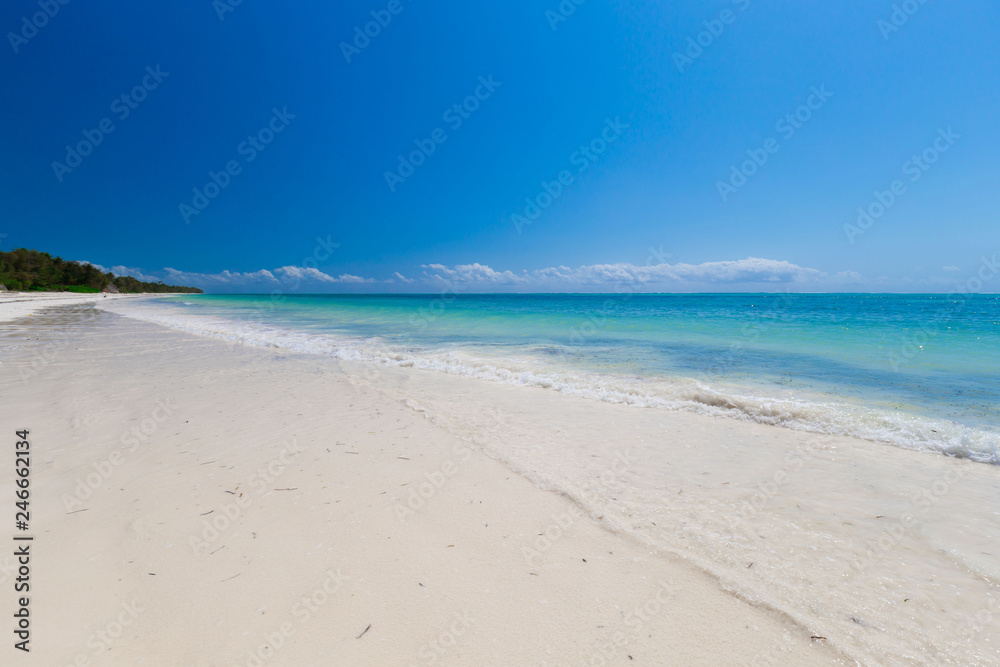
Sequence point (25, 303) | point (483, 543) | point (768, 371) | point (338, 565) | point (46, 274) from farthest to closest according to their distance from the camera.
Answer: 1. point (46, 274)
2. point (25, 303)
3. point (768, 371)
4. point (483, 543)
5. point (338, 565)

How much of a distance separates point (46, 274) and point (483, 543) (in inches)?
5027

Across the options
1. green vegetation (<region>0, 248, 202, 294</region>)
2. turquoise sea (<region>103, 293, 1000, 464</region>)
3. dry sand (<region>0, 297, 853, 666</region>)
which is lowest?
dry sand (<region>0, 297, 853, 666</region>)

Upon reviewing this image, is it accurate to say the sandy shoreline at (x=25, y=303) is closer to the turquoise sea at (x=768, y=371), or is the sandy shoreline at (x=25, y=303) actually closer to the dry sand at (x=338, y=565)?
the turquoise sea at (x=768, y=371)

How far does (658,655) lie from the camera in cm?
212

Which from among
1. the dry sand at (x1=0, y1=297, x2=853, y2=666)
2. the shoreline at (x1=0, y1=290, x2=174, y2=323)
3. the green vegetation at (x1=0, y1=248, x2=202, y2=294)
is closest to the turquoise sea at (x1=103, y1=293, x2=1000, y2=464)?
the dry sand at (x1=0, y1=297, x2=853, y2=666)

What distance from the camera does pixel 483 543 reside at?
307 centimetres

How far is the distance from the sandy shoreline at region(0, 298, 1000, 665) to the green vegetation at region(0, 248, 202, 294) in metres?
103

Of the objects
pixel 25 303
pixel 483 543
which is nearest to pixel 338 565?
pixel 483 543

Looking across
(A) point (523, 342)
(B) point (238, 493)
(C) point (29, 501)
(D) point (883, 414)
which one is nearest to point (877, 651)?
(B) point (238, 493)

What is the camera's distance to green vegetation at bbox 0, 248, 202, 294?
73375mm

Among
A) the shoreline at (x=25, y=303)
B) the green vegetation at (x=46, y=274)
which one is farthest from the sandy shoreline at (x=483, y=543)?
the green vegetation at (x=46, y=274)

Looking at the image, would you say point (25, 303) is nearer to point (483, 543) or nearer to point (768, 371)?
point (483, 543)

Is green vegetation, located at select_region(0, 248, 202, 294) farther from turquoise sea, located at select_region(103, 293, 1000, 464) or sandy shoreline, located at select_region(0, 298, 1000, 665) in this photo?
sandy shoreline, located at select_region(0, 298, 1000, 665)

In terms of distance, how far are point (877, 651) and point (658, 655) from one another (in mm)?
1261
